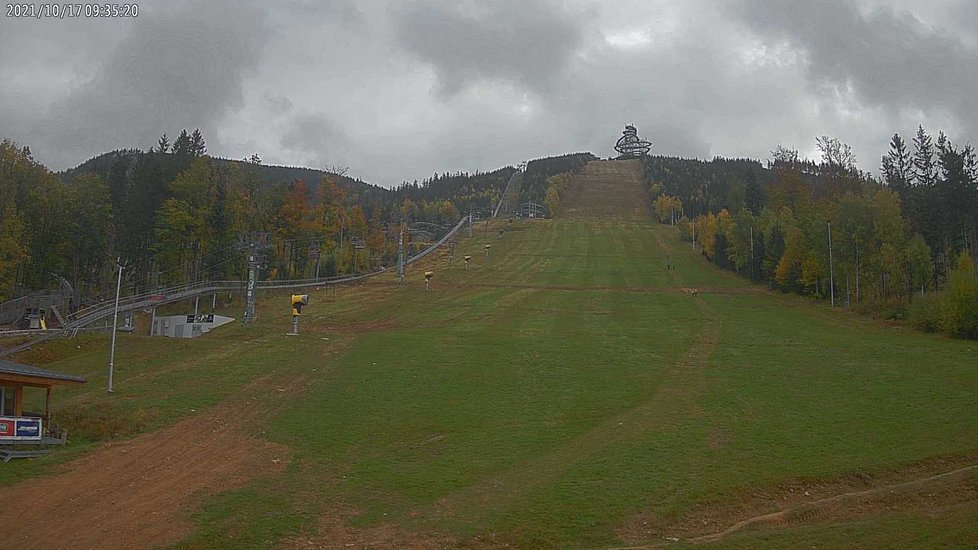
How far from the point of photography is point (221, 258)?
70.9 metres

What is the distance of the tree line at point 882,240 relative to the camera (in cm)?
5425

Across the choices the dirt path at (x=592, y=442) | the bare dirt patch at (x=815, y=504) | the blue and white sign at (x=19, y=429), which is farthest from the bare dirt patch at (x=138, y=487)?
the bare dirt patch at (x=815, y=504)

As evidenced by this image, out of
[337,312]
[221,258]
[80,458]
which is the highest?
[221,258]

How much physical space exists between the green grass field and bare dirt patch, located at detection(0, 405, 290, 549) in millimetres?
964

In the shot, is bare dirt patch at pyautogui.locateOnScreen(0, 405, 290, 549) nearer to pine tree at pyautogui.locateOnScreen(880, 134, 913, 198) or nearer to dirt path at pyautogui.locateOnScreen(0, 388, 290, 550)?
dirt path at pyautogui.locateOnScreen(0, 388, 290, 550)

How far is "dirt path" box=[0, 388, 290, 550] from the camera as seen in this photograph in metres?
17.9

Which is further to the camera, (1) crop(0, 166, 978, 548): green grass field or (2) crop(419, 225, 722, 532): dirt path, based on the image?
(2) crop(419, 225, 722, 532): dirt path

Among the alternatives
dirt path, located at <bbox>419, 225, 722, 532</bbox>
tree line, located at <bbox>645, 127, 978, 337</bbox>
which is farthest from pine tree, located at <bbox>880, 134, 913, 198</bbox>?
dirt path, located at <bbox>419, 225, 722, 532</bbox>

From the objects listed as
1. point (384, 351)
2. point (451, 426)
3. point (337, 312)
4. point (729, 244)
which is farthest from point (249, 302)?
point (729, 244)

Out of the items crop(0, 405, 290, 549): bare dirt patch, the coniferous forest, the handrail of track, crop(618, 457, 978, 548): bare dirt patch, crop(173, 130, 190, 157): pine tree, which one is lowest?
crop(0, 405, 290, 549): bare dirt patch

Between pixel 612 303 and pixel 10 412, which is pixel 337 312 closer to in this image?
pixel 612 303

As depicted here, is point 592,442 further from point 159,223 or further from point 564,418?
point 159,223

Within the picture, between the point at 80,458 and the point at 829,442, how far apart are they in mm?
25728

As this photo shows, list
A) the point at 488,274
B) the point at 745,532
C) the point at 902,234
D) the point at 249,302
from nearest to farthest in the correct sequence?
the point at 745,532 → the point at 249,302 → the point at 902,234 → the point at 488,274
